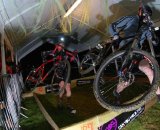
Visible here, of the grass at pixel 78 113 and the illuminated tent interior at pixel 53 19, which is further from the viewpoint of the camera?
the illuminated tent interior at pixel 53 19

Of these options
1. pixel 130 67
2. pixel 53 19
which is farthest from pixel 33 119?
pixel 130 67

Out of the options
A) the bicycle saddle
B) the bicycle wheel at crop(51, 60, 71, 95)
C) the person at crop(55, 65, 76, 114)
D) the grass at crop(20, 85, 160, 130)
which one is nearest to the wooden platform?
the grass at crop(20, 85, 160, 130)

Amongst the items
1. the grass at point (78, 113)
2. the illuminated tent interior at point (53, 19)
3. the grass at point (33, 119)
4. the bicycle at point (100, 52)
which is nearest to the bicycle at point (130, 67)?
the bicycle at point (100, 52)

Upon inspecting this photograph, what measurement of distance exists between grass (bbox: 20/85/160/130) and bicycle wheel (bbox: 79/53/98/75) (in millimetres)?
538

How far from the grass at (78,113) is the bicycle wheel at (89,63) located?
54cm

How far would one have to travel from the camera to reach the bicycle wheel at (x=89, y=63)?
559cm

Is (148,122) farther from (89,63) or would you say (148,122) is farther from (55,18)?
(55,18)

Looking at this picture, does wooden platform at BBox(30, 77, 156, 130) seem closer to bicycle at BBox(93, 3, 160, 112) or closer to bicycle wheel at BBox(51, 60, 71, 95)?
bicycle at BBox(93, 3, 160, 112)

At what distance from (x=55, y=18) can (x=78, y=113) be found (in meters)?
3.03

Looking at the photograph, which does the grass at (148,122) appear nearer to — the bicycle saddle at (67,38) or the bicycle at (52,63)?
the bicycle at (52,63)

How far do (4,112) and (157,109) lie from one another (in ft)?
9.62

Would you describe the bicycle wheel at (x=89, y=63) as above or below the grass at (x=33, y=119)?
above

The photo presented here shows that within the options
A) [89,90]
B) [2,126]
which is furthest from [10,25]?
[2,126]

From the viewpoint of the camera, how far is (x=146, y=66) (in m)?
3.66
